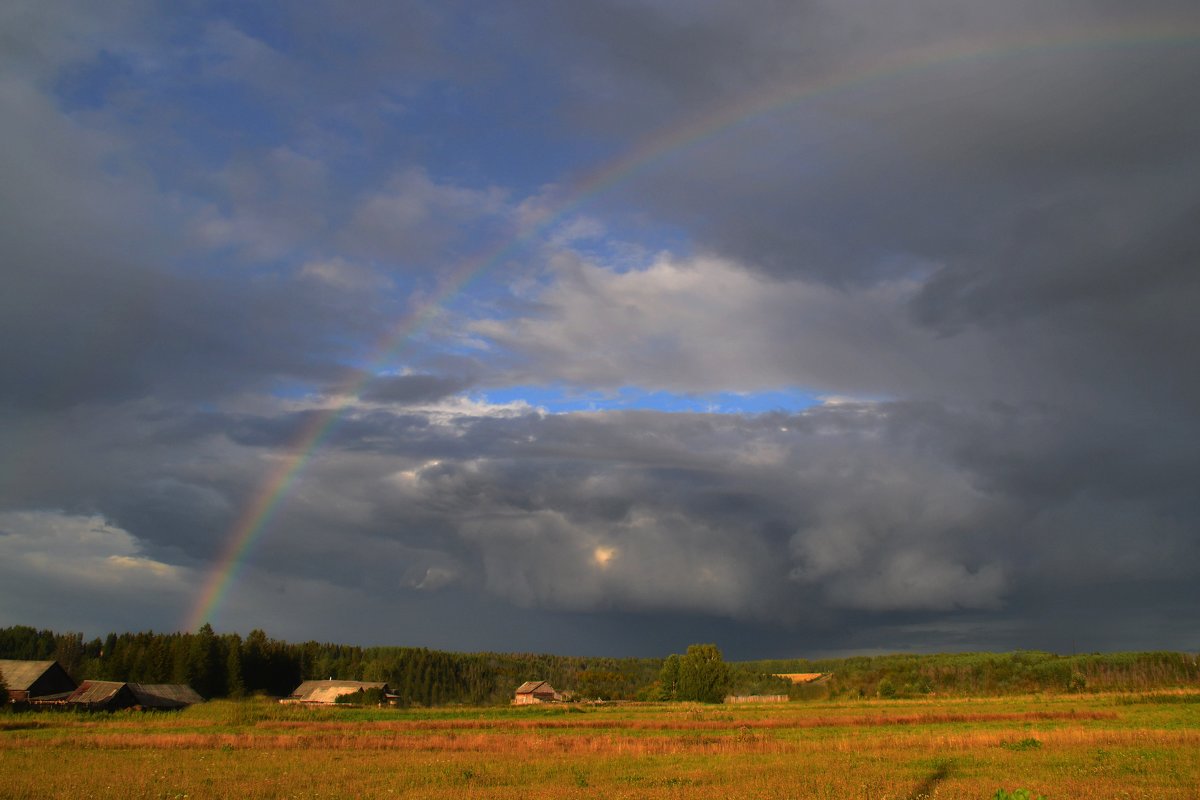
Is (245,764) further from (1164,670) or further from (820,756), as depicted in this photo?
(1164,670)

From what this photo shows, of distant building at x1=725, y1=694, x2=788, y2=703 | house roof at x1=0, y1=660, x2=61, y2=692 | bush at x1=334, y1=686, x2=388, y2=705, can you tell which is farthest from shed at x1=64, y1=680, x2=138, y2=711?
distant building at x1=725, y1=694, x2=788, y2=703

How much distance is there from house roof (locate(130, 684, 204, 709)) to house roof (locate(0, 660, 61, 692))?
327 inches

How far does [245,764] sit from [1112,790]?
2756 cm

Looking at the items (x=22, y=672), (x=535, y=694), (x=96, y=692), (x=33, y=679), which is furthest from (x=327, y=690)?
(x=33, y=679)

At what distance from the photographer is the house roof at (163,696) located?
8438 cm

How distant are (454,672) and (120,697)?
12305cm

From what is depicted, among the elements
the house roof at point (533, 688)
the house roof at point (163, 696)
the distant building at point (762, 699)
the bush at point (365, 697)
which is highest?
the house roof at point (163, 696)

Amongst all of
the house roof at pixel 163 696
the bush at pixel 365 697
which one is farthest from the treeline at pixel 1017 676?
the house roof at pixel 163 696

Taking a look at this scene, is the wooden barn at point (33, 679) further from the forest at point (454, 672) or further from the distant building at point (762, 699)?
the distant building at point (762, 699)

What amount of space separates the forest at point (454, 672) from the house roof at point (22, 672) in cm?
3210

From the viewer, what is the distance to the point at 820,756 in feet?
105

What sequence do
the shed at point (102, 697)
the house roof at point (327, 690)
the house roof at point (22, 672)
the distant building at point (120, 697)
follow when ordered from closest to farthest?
1. the shed at point (102, 697)
2. the distant building at point (120, 697)
3. the house roof at point (22, 672)
4. the house roof at point (327, 690)

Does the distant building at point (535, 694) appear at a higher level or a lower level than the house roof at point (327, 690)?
lower

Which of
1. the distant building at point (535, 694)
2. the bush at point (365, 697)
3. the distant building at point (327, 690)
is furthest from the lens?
the distant building at point (535, 694)
